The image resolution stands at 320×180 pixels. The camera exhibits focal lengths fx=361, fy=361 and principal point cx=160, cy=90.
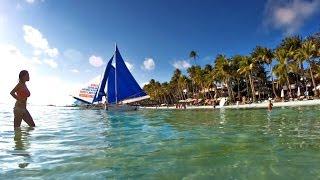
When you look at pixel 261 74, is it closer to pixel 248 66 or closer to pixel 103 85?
pixel 248 66

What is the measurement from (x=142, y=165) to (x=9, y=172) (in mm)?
2228

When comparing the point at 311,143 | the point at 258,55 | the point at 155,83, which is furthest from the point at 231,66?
the point at 311,143

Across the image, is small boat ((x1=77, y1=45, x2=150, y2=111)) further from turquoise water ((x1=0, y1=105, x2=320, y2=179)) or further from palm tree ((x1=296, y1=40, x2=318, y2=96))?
turquoise water ((x1=0, y1=105, x2=320, y2=179))

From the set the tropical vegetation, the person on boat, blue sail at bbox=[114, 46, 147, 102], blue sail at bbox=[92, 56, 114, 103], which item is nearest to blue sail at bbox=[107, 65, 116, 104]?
blue sail at bbox=[92, 56, 114, 103]

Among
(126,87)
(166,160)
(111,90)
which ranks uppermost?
(126,87)

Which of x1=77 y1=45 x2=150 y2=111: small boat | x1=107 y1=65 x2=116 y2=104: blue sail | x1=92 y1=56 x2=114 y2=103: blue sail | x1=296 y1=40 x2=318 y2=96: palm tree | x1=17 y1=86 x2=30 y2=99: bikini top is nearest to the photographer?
x1=17 y1=86 x2=30 y2=99: bikini top

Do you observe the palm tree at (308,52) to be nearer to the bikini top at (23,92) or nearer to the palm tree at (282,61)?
the palm tree at (282,61)

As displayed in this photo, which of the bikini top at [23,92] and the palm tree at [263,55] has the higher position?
the palm tree at [263,55]

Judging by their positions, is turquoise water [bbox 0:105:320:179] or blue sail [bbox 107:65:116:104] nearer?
turquoise water [bbox 0:105:320:179]

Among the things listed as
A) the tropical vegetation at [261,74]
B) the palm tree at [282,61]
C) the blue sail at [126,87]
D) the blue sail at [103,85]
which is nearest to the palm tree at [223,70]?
the tropical vegetation at [261,74]

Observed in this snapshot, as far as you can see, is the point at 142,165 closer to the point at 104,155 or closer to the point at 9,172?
the point at 104,155

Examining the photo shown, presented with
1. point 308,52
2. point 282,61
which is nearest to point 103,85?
point 308,52

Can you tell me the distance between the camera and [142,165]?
21.3 ft

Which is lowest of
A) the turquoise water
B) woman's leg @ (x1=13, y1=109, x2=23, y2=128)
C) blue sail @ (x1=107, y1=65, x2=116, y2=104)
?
the turquoise water
